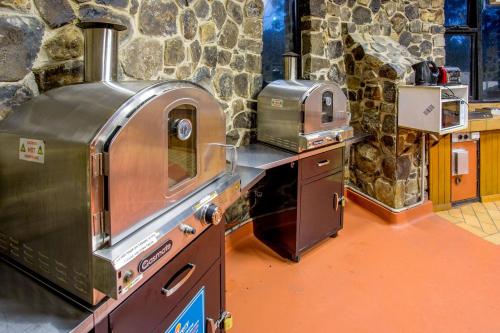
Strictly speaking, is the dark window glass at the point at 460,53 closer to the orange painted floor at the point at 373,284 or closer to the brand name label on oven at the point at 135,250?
the orange painted floor at the point at 373,284

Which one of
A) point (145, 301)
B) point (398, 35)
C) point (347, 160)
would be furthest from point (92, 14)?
point (398, 35)

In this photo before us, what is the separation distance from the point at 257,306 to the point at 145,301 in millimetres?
1321

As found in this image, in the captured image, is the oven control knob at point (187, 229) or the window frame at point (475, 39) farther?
the window frame at point (475, 39)

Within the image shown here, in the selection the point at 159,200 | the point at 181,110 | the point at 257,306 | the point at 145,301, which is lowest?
the point at 257,306

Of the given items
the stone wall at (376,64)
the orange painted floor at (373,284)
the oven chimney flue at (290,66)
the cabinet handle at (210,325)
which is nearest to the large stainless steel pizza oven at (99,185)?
the cabinet handle at (210,325)

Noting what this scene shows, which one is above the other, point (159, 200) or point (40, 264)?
point (159, 200)

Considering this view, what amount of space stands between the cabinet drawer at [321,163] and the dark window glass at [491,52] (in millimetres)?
2741

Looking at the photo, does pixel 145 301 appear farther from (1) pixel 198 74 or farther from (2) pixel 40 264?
(1) pixel 198 74

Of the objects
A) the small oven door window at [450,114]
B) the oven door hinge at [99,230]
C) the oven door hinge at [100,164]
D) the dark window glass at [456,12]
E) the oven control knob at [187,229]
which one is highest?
the dark window glass at [456,12]

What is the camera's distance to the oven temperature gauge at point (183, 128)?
3.79ft

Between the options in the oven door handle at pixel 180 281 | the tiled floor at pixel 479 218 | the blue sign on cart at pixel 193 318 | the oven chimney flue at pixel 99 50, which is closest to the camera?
the oven door handle at pixel 180 281

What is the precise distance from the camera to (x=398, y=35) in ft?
12.6

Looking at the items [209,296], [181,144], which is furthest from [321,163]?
[181,144]

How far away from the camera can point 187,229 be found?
1116mm
